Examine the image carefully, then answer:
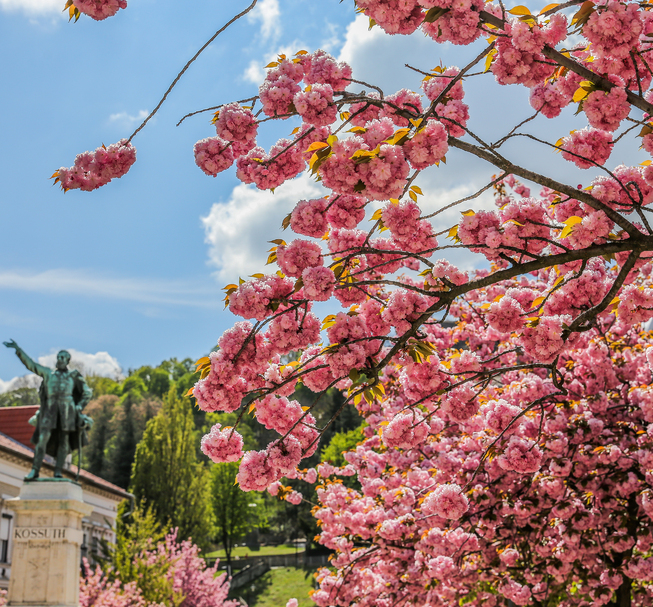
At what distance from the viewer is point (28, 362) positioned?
11.2 m

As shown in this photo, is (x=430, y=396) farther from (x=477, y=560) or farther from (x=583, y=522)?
(x=477, y=560)

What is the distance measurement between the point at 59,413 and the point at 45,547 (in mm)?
2581

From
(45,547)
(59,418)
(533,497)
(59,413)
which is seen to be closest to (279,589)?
(59,418)

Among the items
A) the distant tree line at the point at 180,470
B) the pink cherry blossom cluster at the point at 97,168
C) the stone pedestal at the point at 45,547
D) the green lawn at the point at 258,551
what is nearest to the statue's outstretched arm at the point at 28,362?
the stone pedestal at the point at 45,547

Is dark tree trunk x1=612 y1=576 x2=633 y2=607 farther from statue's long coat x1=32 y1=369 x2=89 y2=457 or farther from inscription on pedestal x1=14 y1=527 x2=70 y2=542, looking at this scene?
statue's long coat x1=32 y1=369 x2=89 y2=457

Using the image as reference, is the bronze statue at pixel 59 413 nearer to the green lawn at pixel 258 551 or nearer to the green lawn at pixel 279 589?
the green lawn at pixel 279 589

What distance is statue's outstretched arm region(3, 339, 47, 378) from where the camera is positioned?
10.5 m

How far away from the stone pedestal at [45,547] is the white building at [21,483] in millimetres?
5963

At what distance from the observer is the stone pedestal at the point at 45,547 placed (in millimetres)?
9594

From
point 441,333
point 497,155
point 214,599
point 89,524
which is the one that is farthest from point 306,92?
point 89,524

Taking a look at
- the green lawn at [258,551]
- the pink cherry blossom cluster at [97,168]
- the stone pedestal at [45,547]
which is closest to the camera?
the pink cherry blossom cluster at [97,168]

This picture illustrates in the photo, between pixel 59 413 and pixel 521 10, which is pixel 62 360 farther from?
pixel 521 10

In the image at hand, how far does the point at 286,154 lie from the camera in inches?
158

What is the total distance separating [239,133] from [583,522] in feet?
16.9
